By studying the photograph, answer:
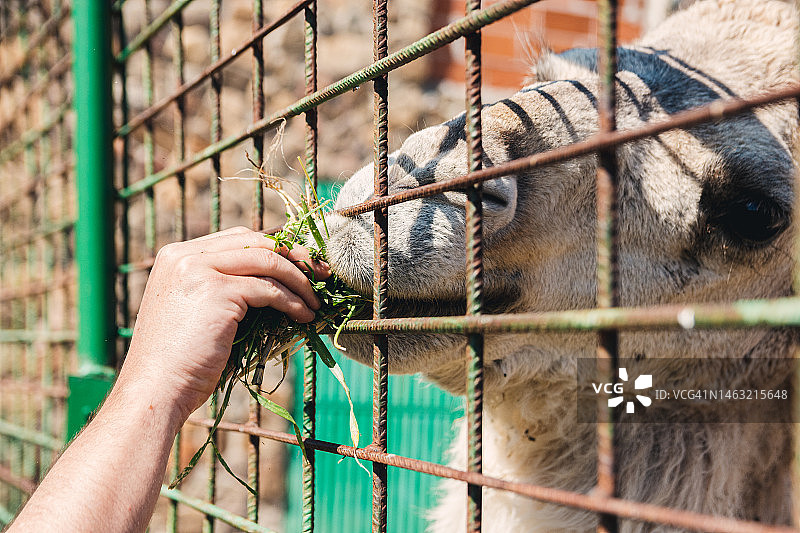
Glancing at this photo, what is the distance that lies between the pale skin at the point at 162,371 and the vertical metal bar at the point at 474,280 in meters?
0.37

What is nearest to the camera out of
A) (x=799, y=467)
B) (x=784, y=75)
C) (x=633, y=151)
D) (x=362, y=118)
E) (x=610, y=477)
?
(x=799, y=467)

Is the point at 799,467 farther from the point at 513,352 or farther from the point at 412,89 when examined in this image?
the point at 412,89

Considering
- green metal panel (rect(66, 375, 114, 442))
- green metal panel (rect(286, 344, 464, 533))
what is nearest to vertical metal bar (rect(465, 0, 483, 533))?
green metal panel (rect(66, 375, 114, 442))

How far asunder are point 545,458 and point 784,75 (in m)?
1.04

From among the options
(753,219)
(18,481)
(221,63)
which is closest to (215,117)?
(221,63)

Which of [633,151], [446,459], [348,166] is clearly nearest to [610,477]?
[633,151]

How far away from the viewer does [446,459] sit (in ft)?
7.77

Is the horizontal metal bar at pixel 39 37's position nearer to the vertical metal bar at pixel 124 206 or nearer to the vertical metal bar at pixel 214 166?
the vertical metal bar at pixel 124 206

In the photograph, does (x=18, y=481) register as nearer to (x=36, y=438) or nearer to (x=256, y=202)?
(x=36, y=438)

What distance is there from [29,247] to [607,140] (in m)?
4.00

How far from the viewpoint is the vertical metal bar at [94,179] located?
2299 mm

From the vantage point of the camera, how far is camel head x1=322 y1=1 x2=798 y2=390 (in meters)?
1.26

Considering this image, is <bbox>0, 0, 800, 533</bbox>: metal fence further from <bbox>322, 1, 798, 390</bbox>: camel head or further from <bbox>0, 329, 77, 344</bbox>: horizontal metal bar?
<bbox>322, 1, 798, 390</bbox>: camel head

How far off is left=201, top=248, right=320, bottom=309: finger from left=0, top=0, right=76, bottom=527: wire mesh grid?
266cm
